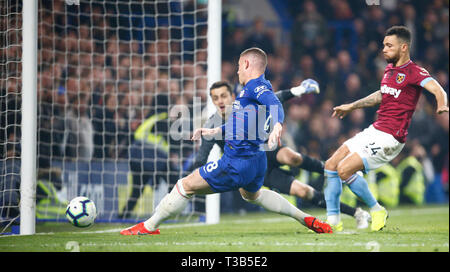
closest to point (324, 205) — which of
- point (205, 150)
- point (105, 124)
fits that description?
point (205, 150)

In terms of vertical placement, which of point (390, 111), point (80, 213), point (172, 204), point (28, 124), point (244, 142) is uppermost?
point (390, 111)

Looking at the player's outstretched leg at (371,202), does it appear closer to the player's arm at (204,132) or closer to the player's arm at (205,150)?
the player's arm at (205,150)

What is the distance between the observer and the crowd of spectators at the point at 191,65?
363 inches

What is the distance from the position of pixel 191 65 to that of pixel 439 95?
4675mm

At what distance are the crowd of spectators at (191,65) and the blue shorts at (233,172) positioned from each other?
10.0 feet

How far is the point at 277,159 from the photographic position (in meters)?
7.08

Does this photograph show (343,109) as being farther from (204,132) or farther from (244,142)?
(204,132)

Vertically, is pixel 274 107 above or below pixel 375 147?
above

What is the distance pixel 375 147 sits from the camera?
5.99 metres

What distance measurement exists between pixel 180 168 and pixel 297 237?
147 inches

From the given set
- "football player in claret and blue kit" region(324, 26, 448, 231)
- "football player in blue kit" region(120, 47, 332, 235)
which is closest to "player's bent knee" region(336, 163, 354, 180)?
"football player in claret and blue kit" region(324, 26, 448, 231)

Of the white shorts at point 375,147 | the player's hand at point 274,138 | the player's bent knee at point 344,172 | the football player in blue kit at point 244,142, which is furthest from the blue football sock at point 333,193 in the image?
the player's hand at point 274,138

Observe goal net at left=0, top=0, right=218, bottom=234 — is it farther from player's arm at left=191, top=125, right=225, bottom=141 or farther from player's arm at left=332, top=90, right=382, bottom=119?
player's arm at left=191, top=125, right=225, bottom=141

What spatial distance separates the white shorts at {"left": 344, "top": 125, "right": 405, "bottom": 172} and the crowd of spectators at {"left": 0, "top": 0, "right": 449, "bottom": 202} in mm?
3190
